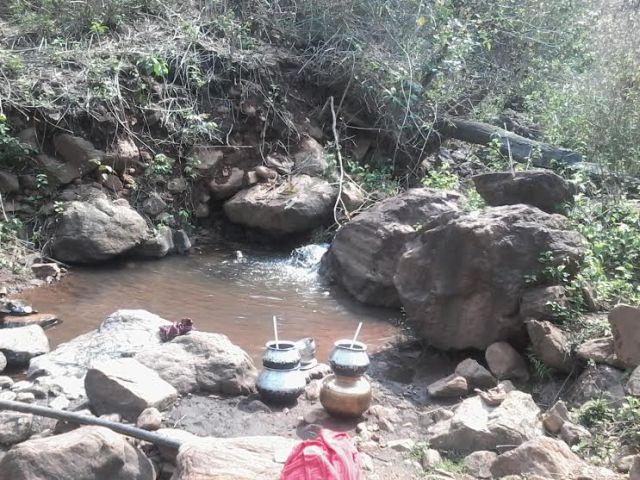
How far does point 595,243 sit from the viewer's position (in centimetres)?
511

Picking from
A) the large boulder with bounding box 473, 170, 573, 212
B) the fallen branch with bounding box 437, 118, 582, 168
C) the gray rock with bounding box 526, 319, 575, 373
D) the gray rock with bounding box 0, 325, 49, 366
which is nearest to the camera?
the gray rock with bounding box 526, 319, 575, 373

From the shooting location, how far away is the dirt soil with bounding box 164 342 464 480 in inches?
129

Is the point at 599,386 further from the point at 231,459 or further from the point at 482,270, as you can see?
the point at 231,459

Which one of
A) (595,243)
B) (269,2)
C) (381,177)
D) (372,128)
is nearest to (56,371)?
(595,243)

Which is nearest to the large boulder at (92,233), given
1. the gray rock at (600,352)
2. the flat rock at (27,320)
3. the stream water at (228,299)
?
the stream water at (228,299)

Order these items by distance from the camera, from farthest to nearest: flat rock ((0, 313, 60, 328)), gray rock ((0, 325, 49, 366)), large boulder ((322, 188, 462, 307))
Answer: large boulder ((322, 188, 462, 307)) → flat rock ((0, 313, 60, 328)) → gray rock ((0, 325, 49, 366))

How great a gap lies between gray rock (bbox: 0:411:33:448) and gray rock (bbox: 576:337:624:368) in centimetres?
314

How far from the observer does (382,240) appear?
6.30 m

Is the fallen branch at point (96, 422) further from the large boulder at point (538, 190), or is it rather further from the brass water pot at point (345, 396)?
the large boulder at point (538, 190)

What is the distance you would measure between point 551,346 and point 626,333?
50cm

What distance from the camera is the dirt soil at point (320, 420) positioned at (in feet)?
10.8

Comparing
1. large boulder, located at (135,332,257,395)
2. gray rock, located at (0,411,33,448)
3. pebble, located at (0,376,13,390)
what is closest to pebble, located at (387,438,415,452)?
large boulder, located at (135,332,257,395)

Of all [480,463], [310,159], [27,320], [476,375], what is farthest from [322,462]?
[310,159]

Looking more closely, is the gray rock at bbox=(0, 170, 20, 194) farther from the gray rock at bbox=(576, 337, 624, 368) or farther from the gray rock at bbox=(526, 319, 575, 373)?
the gray rock at bbox=(576, 337, 624, 368)
